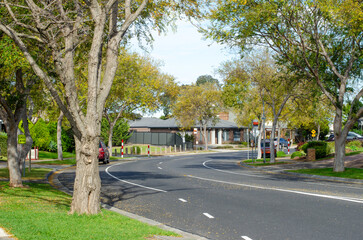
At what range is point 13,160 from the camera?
535 inches

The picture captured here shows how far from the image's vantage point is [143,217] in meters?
9.56

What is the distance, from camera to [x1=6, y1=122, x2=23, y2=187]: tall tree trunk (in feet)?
44.1

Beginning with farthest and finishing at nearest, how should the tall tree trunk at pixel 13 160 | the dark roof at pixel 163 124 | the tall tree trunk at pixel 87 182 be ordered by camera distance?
the dark roof at pixel 163 124, the tall tree trunk at pixel 13 160, the tall tree trunk at pixel 87 182

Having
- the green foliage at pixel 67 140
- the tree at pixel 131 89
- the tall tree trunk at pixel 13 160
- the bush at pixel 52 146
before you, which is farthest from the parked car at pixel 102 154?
the tall tree trunk at pixel 13 160

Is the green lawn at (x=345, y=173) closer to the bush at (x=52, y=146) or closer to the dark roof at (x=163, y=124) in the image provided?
the bush at (x=52, y=146)

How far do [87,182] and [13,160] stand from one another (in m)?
5.93

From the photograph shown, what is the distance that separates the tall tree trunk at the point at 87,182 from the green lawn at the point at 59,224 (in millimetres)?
274

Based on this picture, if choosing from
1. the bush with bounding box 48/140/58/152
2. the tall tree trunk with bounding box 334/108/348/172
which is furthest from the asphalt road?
the bush with bounding box 48/140/58/152

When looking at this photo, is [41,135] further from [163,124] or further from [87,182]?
[163,124]

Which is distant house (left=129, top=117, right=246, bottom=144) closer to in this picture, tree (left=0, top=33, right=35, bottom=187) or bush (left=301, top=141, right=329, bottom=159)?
bush (left=301, top=141, right=329, bottom=159)

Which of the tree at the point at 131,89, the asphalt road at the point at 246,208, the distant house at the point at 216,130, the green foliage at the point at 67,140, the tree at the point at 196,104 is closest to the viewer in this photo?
the asphalt road at the point at 246,208

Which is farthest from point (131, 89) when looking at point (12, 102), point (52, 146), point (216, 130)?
point (216, 130)

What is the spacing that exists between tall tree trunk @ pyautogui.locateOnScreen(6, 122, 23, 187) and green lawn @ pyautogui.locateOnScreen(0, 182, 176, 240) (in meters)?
3.03

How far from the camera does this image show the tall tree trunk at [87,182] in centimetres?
884
